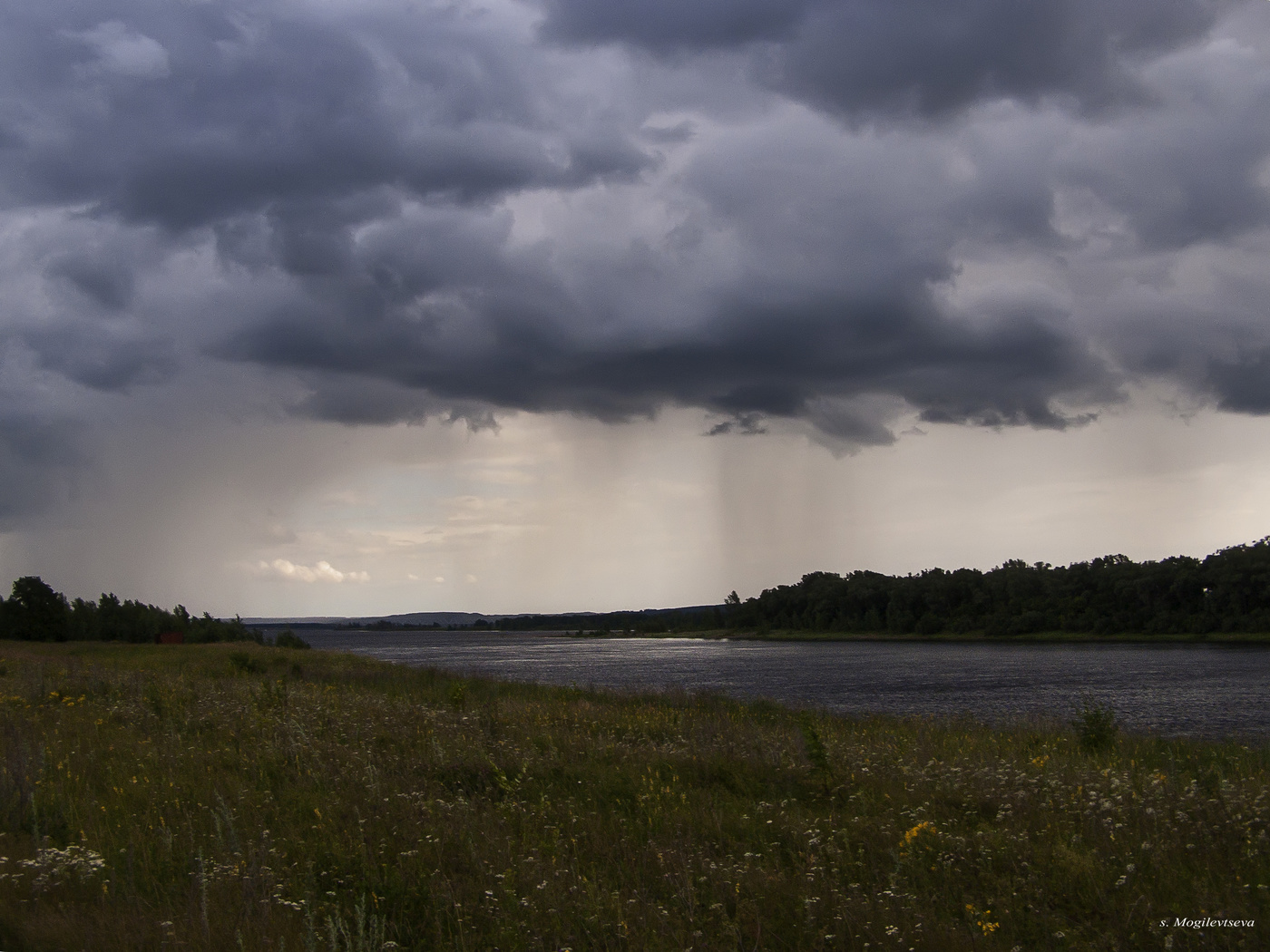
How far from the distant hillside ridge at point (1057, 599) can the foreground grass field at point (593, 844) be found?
121 meters

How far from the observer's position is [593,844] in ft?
25.6

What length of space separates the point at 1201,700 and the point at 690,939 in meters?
42.0

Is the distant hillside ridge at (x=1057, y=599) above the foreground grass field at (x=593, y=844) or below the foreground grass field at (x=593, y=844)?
below

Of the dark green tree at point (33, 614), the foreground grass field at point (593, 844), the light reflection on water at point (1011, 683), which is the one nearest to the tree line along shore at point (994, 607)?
the dark green tree at point (33, 614)

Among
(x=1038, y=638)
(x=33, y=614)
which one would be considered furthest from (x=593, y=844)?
(x=1038, y=638)

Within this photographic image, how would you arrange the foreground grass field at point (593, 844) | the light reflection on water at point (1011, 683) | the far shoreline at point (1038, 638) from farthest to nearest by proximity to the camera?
the far shoreline at point (1038, 638) → the light reflection on water at point (1011, 683) → the foreground grass field at point (593, 844)

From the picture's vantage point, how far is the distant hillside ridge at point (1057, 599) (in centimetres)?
11444

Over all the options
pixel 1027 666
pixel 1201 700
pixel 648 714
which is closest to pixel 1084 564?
pixel 1027 666

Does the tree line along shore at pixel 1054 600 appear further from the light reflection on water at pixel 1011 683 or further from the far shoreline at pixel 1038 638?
the light reflection on water at pixel 1011 683

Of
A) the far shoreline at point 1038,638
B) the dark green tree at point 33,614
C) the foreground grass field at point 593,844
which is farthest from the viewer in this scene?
the far shoreline at point 1038,638

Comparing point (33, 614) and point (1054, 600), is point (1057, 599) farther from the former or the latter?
point (33, 614)

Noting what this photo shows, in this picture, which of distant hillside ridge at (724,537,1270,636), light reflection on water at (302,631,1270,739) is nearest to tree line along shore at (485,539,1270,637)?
distant hillside ridge at (724,537,1270,636)

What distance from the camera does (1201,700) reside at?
3972cm

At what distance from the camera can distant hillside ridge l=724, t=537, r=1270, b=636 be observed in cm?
11444
